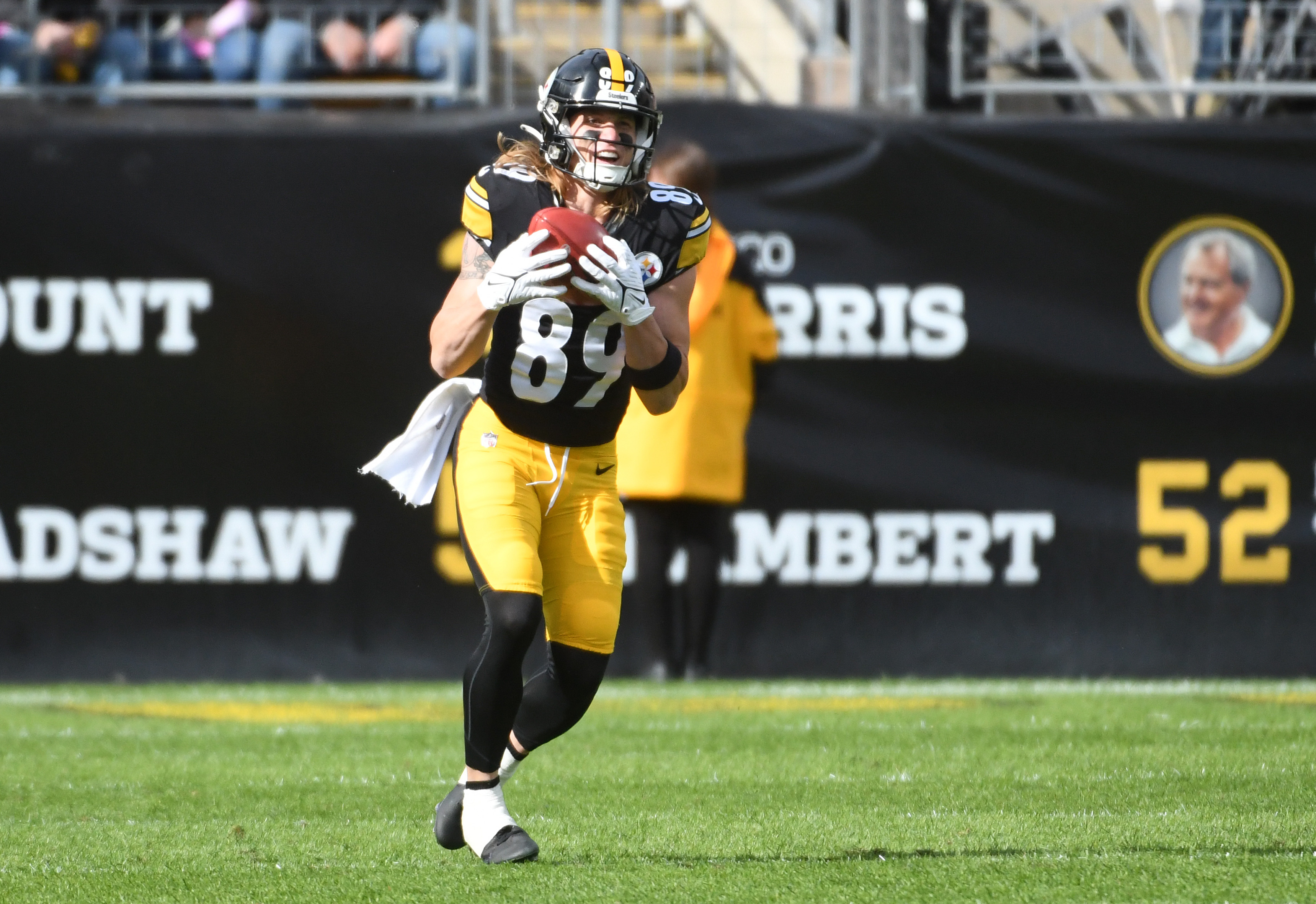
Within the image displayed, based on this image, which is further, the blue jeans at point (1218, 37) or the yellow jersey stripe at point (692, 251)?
the blue jeans at point (1218, 37)

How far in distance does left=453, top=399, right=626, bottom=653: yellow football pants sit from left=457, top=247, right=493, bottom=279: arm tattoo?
Answer: 308 mm

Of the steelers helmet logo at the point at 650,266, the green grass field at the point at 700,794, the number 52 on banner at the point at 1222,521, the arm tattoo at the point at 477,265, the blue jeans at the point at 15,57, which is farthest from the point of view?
the blue jeans at the point at 15,57

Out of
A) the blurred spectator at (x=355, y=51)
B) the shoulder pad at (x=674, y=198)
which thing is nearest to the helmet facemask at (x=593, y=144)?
the shoulder pad at (x=674, y=198)

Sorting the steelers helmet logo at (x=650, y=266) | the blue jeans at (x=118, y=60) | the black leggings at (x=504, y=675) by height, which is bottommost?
the black leggings at (x=504, y=675)

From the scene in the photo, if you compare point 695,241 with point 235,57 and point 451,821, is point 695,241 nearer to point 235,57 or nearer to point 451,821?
point 451,821

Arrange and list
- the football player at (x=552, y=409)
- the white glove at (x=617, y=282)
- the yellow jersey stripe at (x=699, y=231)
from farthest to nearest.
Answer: the yellow jersey stripe at (x=699, y=231) < the football player at (x=552, y=409) < the white glove at (x=617, y=282)

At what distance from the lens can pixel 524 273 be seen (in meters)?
3.75

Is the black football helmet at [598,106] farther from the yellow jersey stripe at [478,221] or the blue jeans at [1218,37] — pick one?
the blue jeans at [1218,37]

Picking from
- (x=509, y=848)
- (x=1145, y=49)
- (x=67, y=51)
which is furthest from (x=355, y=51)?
(x=509, y=848)

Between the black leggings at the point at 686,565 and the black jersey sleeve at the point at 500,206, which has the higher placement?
the black jersey sleeve at the point at 500,206

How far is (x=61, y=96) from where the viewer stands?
24.7ft

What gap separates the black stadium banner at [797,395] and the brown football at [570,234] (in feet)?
11.9

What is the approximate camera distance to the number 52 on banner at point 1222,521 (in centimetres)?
745

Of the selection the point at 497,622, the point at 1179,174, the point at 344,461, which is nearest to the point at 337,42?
the point at 344,461
